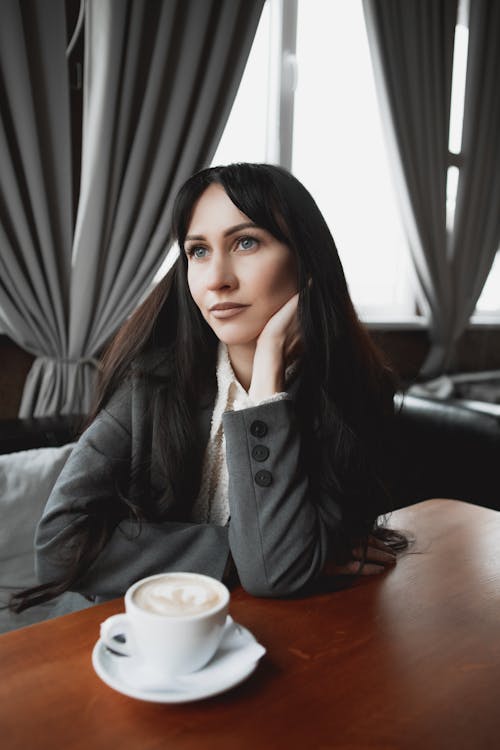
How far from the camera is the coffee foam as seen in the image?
65 centimetres

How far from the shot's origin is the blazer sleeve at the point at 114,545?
1.00m

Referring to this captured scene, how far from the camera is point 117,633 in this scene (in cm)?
69

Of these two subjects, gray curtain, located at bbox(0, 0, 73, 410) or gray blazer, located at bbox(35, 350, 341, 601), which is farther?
gray curtain, located at bbox(0, 0, 73, 410)

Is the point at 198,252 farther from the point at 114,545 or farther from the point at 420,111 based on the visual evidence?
the point at 420,111

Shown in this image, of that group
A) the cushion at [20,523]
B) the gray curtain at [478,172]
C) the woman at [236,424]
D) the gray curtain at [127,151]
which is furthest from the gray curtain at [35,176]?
the gray curtain at [478,172]

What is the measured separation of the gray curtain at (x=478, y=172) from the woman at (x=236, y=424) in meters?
2.75

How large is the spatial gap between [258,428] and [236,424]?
0.12ft

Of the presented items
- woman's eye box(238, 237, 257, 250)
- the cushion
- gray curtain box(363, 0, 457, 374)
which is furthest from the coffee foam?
gray curtain box(363, 0, 457, 374)

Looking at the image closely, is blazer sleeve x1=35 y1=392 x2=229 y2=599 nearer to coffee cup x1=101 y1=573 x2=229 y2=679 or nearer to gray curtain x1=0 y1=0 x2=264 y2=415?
coffee cup x1=101 y1=573 x2=229 y2=679

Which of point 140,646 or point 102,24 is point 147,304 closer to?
point 140,646

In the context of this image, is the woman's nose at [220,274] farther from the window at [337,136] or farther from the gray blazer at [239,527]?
the window at [337,136]

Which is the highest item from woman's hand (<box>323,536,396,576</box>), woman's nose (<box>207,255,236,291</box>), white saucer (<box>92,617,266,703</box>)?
woman's nose (<box>207,255,236,291</box>)

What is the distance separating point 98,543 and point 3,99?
5.27 ft

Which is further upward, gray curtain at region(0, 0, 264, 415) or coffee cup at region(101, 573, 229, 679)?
gray curtain at region(0, 0, 264, 415)
